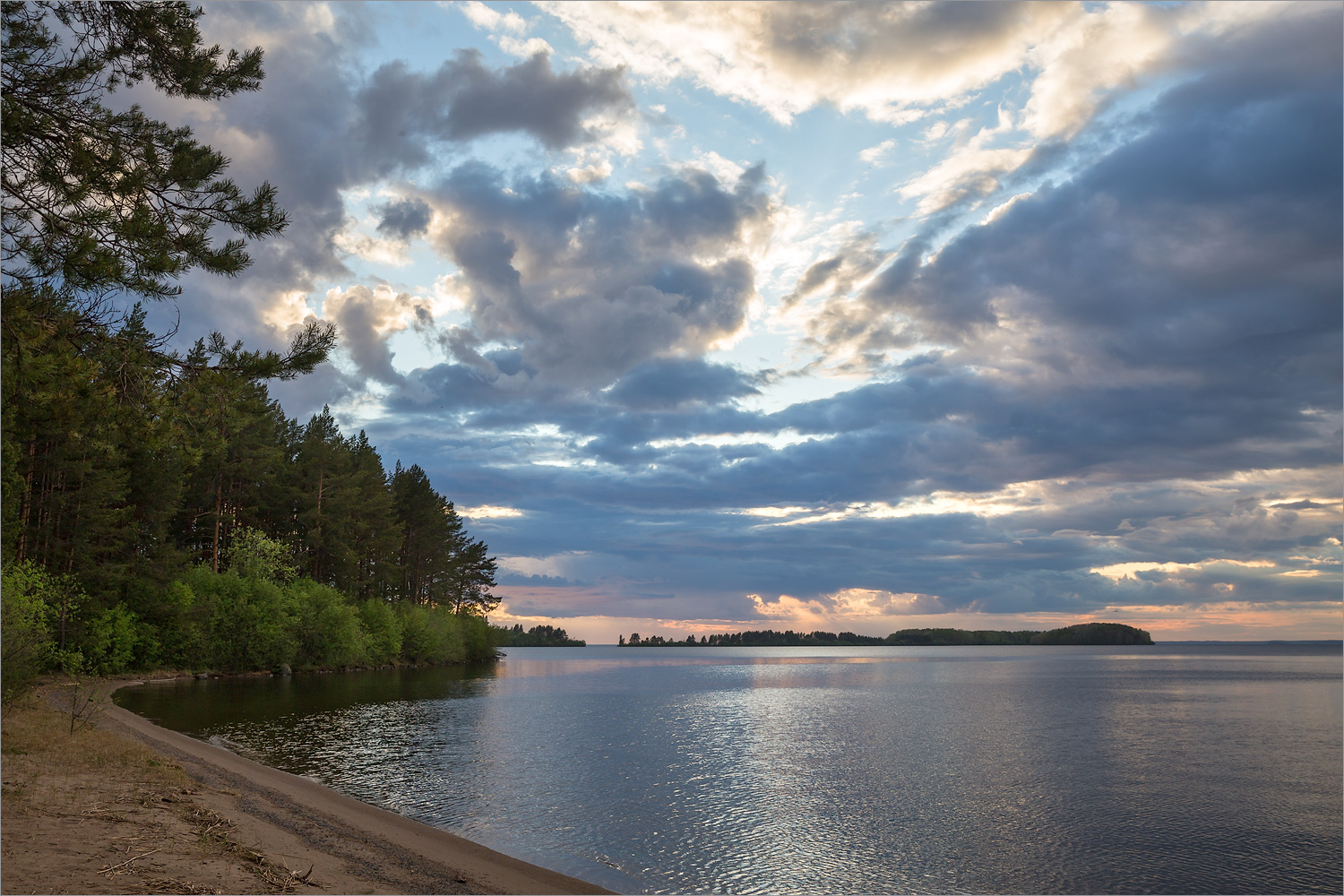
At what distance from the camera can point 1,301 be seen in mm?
12844

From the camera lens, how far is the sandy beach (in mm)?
11117

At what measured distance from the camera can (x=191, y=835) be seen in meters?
13.4

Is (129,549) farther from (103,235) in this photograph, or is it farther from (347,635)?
(103,235)

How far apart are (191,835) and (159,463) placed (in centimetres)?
5624

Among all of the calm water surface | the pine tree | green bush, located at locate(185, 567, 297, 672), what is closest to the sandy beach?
the calm water surface

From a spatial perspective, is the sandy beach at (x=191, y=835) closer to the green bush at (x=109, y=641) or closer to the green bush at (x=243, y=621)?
the green bush at (x=109, y=641)

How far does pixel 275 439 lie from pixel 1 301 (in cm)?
8085

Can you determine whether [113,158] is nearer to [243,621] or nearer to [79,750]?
[79,750]

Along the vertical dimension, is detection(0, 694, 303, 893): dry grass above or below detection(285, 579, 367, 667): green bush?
above

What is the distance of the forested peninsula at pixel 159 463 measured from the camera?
42.7 feet

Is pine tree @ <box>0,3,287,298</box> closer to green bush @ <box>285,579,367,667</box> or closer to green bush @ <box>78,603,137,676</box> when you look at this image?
green bush @ <box>78,603,137,676</box>

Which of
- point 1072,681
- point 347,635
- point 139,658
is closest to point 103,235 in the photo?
point 139,658

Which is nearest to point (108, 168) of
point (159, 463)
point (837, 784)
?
point (837, 784)

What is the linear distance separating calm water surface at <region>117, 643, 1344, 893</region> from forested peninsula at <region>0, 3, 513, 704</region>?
9670mm
